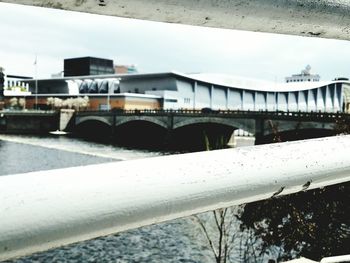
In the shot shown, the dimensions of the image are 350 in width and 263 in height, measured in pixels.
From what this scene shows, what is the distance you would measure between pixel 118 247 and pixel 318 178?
13029mm

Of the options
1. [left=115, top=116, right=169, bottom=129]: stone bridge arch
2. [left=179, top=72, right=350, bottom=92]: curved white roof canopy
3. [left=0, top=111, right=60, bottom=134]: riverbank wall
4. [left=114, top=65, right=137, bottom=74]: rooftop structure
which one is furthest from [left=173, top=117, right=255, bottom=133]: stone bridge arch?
[left=114, top=65, right=137, bottom=74]: rooftop structure

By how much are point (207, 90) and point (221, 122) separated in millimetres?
21458

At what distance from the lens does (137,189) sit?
668 mm

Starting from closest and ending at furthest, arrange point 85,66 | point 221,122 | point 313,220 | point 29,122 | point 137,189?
1. point 137,189
2. point 313,220
3. point 221,122
4. point 29,122
5. point 85,66

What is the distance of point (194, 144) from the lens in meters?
55.8

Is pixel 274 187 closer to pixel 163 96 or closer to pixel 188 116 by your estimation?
pixel 188 116

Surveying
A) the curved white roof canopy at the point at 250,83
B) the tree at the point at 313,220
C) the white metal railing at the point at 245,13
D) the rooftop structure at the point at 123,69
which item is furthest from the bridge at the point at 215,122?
the rooftop structure at the point at 123,69

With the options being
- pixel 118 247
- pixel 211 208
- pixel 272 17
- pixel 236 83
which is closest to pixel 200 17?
pixel 272 17

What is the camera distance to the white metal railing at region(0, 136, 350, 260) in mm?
577

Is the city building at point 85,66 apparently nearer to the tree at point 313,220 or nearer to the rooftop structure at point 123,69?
the rooftop structure at point 123,69

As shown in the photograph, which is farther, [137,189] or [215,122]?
[215,122]

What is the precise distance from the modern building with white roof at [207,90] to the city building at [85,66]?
538 inches

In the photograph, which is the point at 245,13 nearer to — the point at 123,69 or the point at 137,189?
the point at 137,189

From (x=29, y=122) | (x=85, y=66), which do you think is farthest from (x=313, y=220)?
(x=85, y=66)
